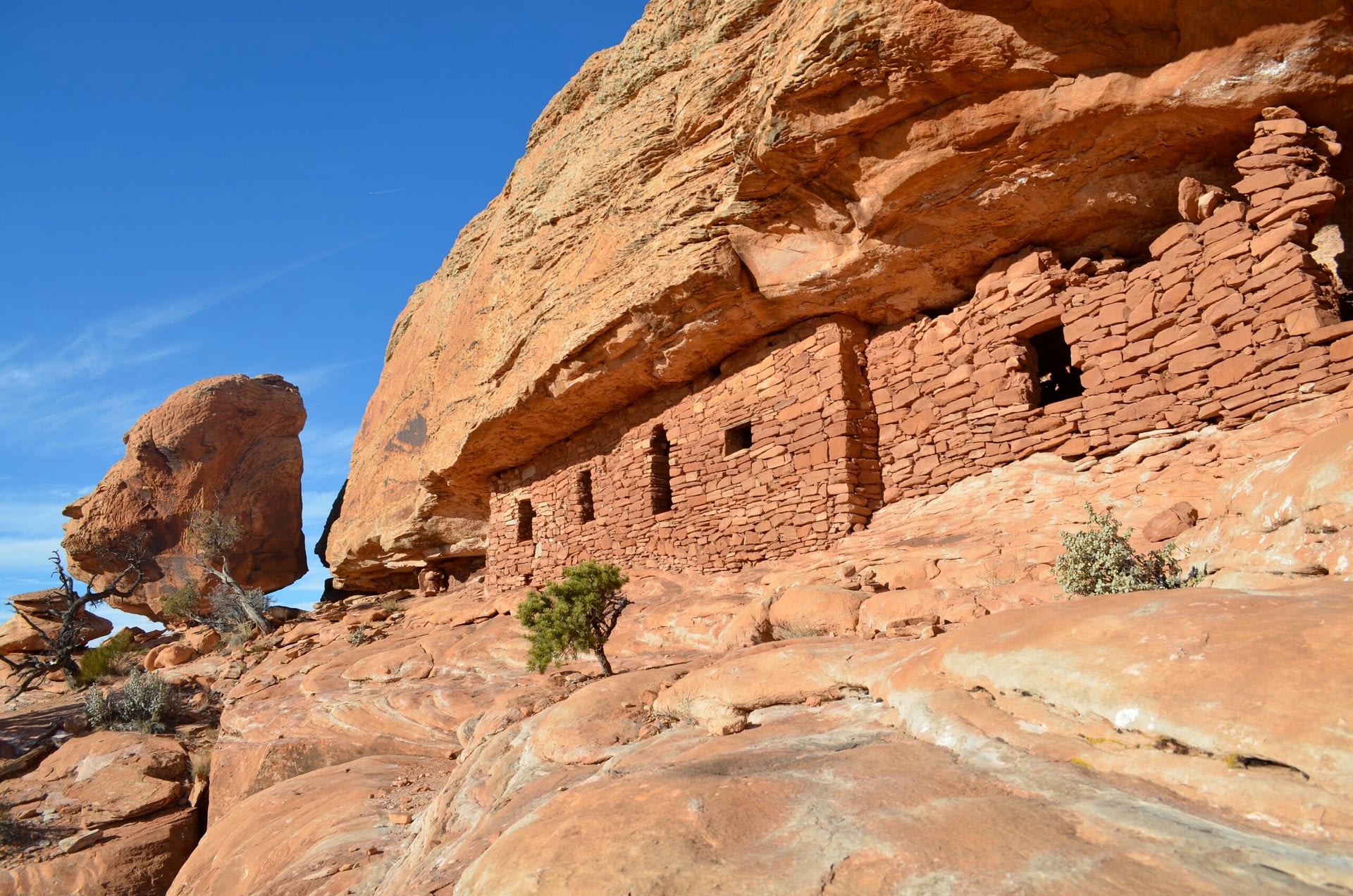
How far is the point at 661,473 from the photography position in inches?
415

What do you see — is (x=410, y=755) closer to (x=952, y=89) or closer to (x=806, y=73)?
(x=806, y=73)

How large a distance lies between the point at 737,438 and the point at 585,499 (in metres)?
3.08

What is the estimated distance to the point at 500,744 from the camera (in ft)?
17.6

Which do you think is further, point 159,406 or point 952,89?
point 159,406

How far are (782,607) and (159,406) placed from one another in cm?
2520

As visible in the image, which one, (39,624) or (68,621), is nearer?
(68,621)

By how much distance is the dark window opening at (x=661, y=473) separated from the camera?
1034 centimetres

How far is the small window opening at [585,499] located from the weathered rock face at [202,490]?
1769 cm

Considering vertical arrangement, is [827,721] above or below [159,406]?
below

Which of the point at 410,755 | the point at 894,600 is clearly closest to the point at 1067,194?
the point at 894,600

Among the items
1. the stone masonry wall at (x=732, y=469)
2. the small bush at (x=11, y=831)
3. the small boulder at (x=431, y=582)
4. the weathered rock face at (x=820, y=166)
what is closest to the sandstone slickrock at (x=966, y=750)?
the stone masonry wall at (x=732, y=469)

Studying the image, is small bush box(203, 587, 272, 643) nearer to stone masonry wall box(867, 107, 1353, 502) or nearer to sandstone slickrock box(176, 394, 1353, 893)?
sandstone slickrock box(176, 394, 1353, 893)

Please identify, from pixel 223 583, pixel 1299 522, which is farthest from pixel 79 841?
pixel 223 583

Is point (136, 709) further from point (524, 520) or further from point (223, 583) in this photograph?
point (223, 583)
